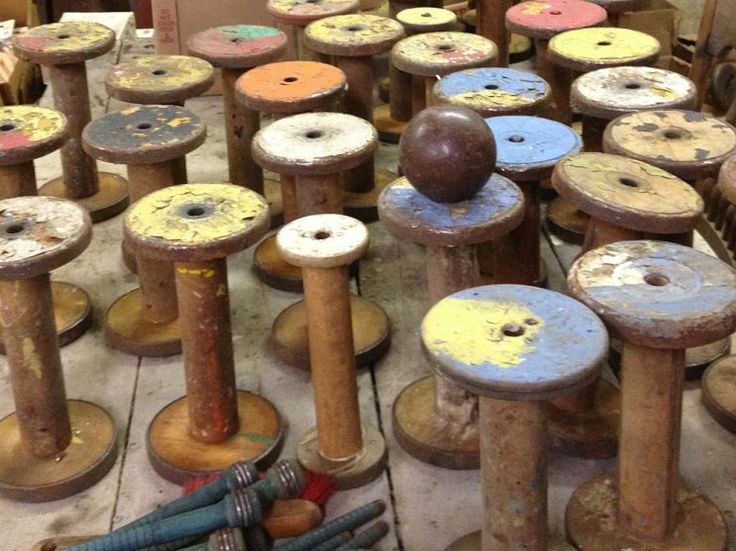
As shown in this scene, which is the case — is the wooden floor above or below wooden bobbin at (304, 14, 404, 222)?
below

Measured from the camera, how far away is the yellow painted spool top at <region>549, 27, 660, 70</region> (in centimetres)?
326

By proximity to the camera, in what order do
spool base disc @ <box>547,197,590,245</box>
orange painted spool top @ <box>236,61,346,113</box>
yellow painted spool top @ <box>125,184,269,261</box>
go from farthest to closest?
spool base disc @ <box>547,197,590,245</box> < orange painted spool top @ <box>236,61,346,113</box> < yellow painted spool top @ <box>125,184,269,261</box>

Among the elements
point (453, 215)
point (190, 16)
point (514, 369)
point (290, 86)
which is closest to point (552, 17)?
point (290, 86)

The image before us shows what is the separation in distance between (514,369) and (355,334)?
3.79ft

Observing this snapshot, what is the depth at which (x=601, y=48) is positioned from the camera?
3.34 m

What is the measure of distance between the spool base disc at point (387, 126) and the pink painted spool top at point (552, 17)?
626 millimetres

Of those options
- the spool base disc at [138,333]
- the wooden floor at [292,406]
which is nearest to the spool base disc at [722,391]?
the wooden floor at [292,406]

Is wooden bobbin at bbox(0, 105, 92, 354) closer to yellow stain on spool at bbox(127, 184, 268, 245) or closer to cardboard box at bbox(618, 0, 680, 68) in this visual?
yellow stain on spool at bbox(127, 184, 268, 245)

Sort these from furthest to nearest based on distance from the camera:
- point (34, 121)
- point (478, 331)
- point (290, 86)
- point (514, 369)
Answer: point (290, 86), point (34, 121), point (478, 331), point (514, 369)

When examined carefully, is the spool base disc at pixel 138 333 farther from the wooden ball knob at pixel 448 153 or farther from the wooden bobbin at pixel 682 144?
the wooden bobbin at pixel 682 144

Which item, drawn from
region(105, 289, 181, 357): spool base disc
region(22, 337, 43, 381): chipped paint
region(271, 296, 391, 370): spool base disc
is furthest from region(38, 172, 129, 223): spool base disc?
region(22, 337, 43, 381): chipped paint

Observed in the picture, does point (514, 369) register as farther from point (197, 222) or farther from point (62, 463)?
point (62, 463)

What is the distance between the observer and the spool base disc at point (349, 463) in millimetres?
2445

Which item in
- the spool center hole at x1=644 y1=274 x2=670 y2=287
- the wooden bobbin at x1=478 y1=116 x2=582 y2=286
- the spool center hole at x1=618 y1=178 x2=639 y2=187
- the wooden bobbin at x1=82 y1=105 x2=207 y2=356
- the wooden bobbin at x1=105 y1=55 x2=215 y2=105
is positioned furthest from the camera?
the wooden bobbin at x1=105 y1=55 x2=215 y2=105
